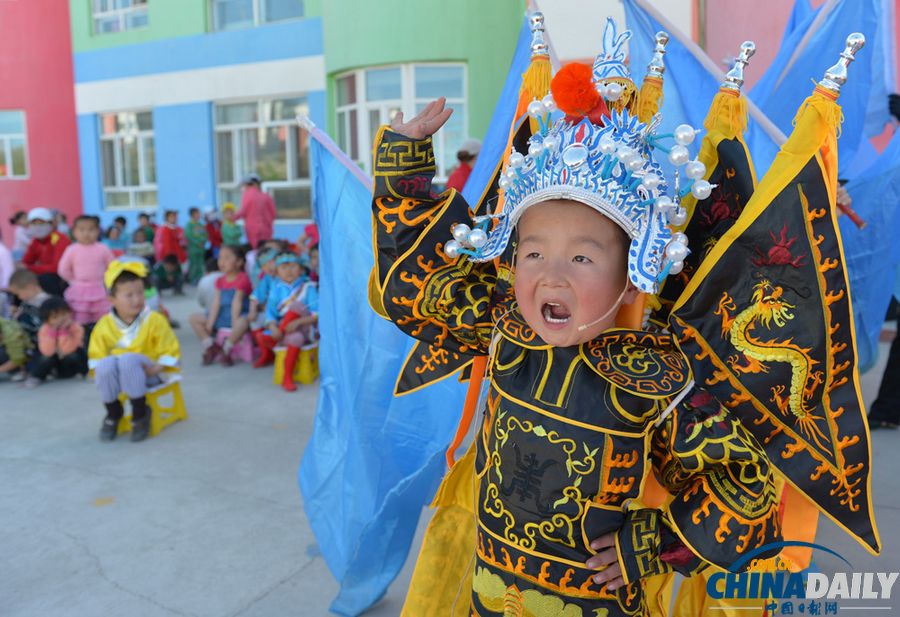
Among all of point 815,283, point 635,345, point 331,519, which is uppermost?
point 815,283

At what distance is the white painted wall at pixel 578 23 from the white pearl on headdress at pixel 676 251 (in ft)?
23.2

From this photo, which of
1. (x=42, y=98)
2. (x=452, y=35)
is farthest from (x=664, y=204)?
(x=42, y=98)

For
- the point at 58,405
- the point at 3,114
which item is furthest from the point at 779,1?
the point at 3,114

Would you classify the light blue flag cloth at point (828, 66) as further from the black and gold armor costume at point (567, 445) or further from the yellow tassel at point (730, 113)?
the black and gold armor costume at point (567, 445)

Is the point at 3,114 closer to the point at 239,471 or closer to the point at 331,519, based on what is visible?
the point at 239,471

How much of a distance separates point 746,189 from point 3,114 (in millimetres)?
17494

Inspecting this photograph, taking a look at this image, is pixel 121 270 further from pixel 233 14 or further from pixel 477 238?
pixel 233 14

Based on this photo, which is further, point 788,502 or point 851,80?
point 851,80

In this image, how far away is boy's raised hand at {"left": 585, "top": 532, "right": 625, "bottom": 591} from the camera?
1562 millimetres

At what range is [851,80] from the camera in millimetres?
3604

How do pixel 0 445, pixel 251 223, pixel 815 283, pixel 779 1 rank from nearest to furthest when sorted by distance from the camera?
pixel 815 283, pixel 0 445, pixel 779 1, pixel 251 223

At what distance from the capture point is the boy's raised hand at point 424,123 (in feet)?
5.62

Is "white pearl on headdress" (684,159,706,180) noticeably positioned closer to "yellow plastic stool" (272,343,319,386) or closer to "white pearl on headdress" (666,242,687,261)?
"white pearl on headdress" (666,242,687,261)

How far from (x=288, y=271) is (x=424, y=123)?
4.68 meters
